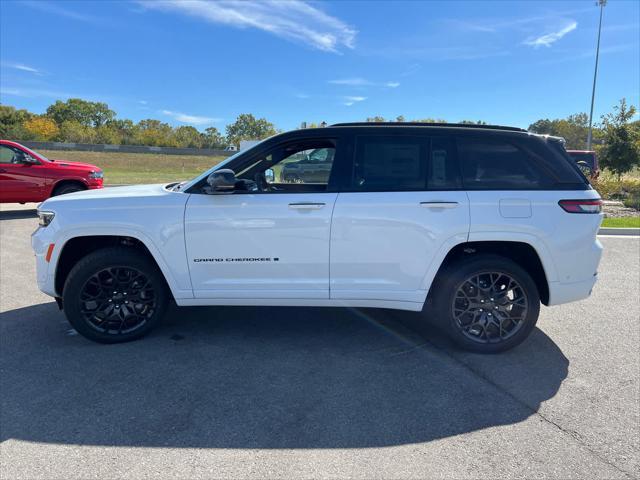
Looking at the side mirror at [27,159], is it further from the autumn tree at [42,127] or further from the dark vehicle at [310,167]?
the autumn tree at [42,127]

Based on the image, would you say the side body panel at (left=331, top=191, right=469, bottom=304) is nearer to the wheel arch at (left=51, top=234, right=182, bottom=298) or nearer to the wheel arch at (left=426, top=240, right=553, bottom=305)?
the wheel arch at (left=426, top=240, right=553, bottom=305)

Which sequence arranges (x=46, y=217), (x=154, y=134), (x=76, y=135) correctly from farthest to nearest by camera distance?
1. (x=154, y=134)
2. (x=76, y=135)
3. (x=46, y=217)

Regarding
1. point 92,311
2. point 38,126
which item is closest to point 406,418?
point 92,311

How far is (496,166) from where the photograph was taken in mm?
3738

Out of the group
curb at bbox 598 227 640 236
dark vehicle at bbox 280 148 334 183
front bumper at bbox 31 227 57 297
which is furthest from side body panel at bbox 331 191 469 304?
curb at bbox 598 227 640 236

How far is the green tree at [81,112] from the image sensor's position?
9331 cm

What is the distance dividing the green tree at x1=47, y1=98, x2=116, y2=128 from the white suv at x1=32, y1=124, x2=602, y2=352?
103 m

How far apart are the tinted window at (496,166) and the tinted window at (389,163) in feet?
1.23

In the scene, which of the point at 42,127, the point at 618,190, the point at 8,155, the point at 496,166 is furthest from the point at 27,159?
the point at 42,127

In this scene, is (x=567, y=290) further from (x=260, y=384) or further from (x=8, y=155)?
(x=8, y=155)

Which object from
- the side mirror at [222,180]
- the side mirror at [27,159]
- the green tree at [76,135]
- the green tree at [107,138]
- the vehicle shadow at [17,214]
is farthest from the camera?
the green tree at [107,138]

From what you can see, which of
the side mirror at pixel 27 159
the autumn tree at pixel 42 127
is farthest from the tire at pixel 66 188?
the autumn tree at pixel 42 127

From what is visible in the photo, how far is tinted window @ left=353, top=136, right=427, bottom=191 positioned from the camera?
370cm

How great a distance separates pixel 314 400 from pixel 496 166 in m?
2.44
